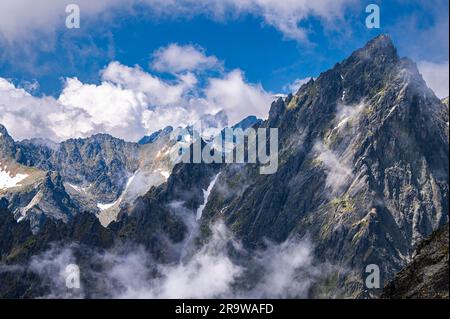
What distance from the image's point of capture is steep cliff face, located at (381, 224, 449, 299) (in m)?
52.6

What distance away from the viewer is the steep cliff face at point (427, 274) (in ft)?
173

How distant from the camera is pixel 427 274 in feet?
182
